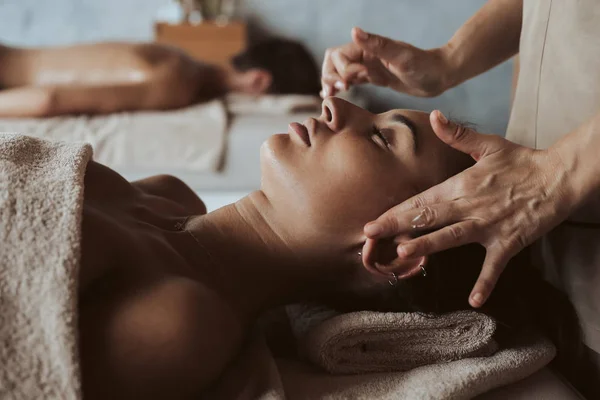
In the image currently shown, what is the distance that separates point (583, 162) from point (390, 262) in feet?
1.12

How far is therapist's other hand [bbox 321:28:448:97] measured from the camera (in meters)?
1.36

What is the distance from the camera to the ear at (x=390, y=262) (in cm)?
99

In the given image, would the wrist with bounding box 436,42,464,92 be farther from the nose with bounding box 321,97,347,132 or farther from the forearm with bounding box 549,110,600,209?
the forearm with bounding box 549,110,600,209

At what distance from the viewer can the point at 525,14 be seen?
1299mm

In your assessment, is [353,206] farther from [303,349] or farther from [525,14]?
[525,14]

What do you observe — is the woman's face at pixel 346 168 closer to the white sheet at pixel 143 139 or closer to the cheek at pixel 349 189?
the cheek at pixel 349 189

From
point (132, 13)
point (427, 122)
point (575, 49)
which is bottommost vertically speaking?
point (132, 13)

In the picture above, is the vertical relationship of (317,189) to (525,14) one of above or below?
below

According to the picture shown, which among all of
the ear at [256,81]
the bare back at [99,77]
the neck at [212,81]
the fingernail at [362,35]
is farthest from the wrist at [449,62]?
the ear at [256,81]

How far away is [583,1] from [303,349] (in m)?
0.82

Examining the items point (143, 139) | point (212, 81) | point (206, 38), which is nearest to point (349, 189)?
point (143, 139)

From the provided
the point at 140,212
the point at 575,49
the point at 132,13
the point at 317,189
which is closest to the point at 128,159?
the point at 140,212

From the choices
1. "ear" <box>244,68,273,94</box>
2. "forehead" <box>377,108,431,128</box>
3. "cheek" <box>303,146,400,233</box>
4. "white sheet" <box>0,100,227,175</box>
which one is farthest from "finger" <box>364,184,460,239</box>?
"ear" <box>244,68,273,94</box>

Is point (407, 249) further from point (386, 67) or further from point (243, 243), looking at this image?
point (386, 67)
